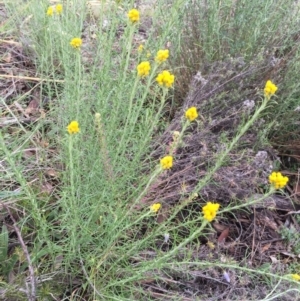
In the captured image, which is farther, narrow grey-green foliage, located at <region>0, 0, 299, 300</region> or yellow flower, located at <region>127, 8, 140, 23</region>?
narrow grey-green foliage, located at <region>0, 0, 299, 300</region>

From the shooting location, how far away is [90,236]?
1.76 metres

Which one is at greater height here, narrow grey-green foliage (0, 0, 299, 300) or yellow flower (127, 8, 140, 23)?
yellow flower (127, 8, 140, 23)

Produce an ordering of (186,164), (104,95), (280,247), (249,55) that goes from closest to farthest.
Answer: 1. (104,95)
2. (186,164)
3. (280,247)
4. (249,55)

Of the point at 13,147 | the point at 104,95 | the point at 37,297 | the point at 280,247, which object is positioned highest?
the point at 104,95

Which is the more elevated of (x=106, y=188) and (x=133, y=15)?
(x=133, y=15)

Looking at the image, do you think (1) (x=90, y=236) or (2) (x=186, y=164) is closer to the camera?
(1) (x=90, y=236)

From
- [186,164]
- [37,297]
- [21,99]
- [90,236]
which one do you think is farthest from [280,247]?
[21,99]

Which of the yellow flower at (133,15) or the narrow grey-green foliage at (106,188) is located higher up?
the yellow flower at (133,15)

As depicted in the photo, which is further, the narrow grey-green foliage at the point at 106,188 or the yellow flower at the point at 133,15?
the narrow grey-green foliage at the point at 106,188

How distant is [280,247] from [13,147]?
134cm

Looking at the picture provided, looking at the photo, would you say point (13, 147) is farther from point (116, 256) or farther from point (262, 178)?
point (262, 178)

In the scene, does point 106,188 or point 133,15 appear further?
point 106,188

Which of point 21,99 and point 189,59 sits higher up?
point 189,59

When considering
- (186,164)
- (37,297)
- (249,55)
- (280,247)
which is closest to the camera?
(37,297)
